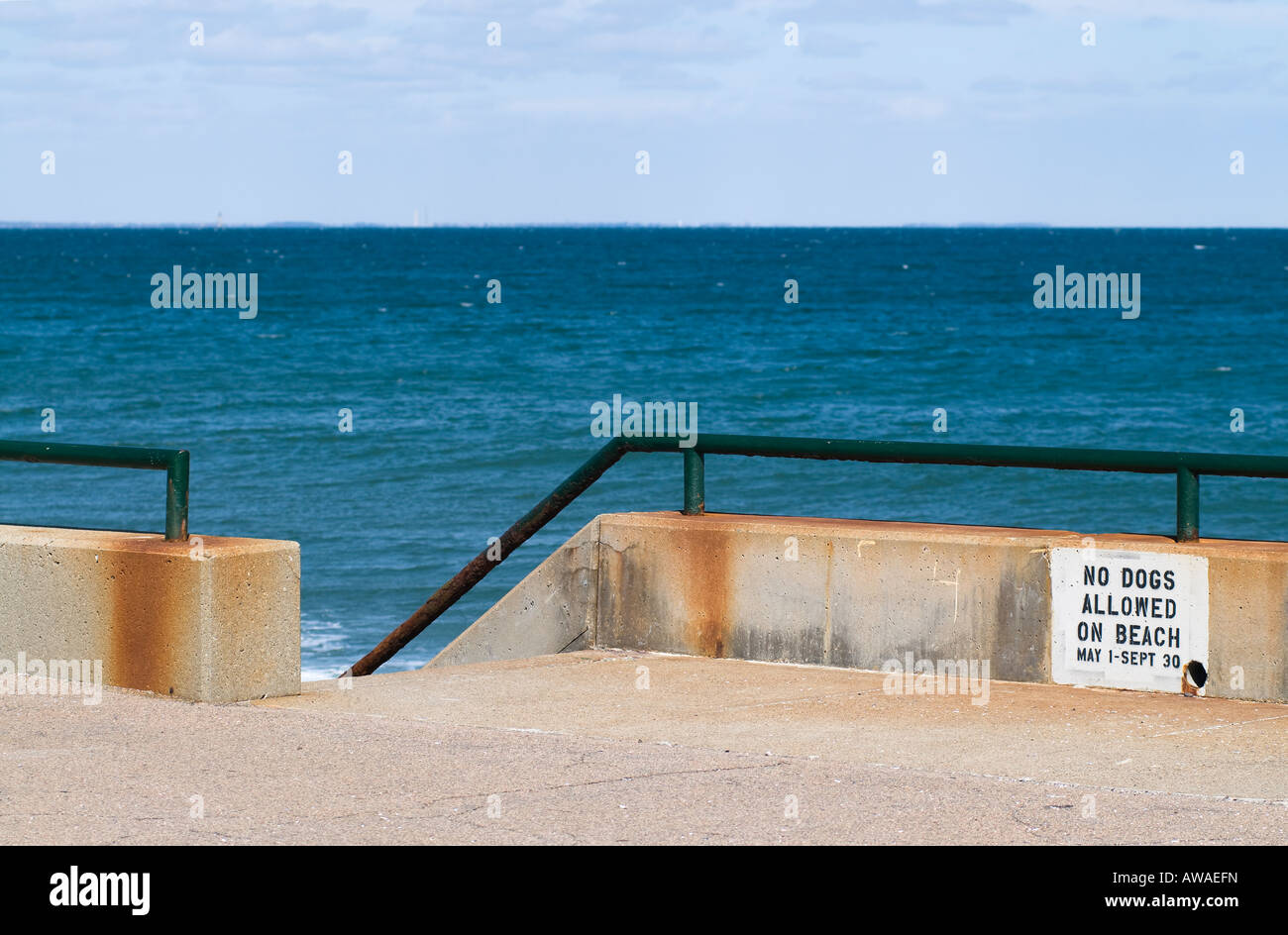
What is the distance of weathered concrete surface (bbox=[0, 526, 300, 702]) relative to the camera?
6934 millimetres

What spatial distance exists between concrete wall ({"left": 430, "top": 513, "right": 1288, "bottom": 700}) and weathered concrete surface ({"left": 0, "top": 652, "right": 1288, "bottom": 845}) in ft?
0.74

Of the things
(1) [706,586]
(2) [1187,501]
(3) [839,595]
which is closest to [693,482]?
(1) [706,586]

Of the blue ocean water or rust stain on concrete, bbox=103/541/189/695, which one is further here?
the blue ocean water

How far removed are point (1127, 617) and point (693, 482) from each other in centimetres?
214

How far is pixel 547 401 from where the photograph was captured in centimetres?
3938

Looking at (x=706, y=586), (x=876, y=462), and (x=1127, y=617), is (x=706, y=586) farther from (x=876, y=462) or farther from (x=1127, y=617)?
(x=1127, y=617)

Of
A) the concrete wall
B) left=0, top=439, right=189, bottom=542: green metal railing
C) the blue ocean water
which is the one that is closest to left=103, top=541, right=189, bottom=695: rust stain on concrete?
left=0, top=439, right=189, bottom=542: green metal railing

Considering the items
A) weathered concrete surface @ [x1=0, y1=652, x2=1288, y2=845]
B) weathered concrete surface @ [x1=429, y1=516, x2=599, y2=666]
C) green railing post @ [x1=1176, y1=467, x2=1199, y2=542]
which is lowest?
weathered concrete surface @ [x1=0, y1=652, x2=1288, y2=845]

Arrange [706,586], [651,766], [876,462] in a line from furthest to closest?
[706,586]
[876,462]
[651,766]

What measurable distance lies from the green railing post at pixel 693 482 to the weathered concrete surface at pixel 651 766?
104cm

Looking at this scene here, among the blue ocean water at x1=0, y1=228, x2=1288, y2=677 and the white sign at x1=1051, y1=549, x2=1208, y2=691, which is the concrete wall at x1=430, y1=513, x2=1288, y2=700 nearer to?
the white sign at x1=1051, y1=549, x2=1208, y2=691

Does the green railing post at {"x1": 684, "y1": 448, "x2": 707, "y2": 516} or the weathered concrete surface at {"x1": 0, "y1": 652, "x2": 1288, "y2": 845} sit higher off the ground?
the green railing post at {"x1": 684, "y1": 448, "x2": 707, "y2": 516}

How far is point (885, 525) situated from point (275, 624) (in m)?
2.79

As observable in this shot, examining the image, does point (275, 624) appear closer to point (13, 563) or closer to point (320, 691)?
point (320, 691)
